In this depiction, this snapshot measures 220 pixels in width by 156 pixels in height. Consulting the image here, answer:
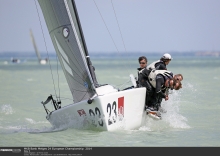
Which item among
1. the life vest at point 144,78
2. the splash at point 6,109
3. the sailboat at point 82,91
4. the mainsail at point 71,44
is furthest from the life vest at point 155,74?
the splash at point 6,109

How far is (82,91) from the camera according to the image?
31.1 ft

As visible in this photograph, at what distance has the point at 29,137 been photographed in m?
9.13

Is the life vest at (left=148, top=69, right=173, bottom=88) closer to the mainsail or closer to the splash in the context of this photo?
the mainsail

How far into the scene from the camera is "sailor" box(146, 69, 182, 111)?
935 cm

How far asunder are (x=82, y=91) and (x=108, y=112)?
93cm

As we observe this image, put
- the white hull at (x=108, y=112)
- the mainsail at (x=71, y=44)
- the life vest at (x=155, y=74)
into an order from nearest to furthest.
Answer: the white hull at (x=108, y=112) < the mainsail at (x=71, y=44) < the life vest at (x=155, y=74)

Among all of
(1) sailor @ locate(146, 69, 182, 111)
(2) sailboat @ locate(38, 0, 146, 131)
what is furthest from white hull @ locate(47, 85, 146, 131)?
(1) sailor @ locate(146, 69, 182, 111)

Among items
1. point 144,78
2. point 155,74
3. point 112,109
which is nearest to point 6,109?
point 144,78

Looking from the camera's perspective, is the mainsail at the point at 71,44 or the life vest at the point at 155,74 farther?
the life vest at the point at 155,74

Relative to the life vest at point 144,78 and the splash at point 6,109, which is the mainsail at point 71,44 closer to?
the life vest at point 144,78

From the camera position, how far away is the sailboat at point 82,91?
879 cm

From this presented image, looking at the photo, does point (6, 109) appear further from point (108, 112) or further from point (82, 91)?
point (108, 112)

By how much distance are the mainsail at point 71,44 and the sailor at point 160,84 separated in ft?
3.21

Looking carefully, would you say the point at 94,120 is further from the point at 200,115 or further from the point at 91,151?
the point at 200,115
